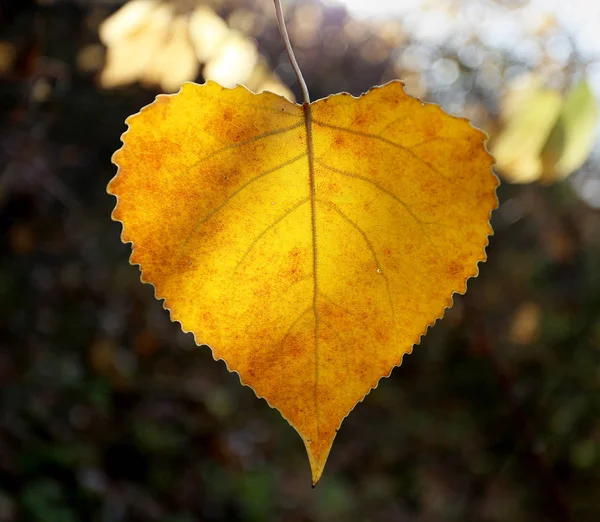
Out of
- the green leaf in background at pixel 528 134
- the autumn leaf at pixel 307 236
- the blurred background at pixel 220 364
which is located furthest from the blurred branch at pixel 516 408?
the autumn leaf at pixel 307 236

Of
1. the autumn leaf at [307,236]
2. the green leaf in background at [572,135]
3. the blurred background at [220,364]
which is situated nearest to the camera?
the autumn leaf at [307,236]

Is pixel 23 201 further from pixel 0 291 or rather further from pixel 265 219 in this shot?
pixel 265 219

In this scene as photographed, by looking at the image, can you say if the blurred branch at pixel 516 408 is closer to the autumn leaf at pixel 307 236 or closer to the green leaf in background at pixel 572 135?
the green leaf in background at pixel 572 135

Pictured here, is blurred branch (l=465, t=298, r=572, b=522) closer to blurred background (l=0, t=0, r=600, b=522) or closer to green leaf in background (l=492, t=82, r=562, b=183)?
blurred background (l=0, t=0, r=600, b=522)

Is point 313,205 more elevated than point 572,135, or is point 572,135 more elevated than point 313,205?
point 572,135

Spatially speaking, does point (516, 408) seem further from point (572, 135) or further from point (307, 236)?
point (307, 236)

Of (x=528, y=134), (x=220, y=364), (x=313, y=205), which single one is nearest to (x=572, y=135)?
(x=528, y=134)

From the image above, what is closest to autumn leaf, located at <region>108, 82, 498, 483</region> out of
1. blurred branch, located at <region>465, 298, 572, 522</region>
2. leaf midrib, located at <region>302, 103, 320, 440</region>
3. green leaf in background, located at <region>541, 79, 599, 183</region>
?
leaf midrib, located at <region>302, 103, 320, 440</region>
